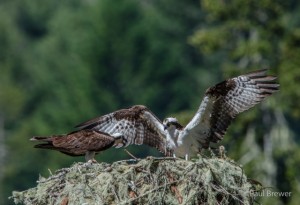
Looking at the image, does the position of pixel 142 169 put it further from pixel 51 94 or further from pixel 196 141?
pixel 51 94

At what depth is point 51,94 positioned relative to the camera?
64.2 m

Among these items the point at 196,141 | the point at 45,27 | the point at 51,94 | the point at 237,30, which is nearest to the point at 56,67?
the point at 51,94

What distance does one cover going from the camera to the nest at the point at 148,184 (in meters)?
13.1

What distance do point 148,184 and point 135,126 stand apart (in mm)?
3367

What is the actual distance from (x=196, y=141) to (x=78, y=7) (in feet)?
197

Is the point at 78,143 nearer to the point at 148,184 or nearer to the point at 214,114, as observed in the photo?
the point at 214,114

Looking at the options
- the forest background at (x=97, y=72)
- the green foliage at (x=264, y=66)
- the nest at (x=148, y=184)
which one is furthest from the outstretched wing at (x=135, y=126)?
the forest background at (x=97, y=72)

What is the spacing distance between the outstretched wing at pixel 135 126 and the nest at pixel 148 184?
107 inches

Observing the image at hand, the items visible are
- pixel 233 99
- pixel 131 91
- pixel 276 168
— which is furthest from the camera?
pixel 131 91

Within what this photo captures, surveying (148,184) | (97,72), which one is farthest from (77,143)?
(97,72)

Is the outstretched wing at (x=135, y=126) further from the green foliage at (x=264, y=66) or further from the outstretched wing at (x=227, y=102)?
the green foliage at (x=264, y=66)

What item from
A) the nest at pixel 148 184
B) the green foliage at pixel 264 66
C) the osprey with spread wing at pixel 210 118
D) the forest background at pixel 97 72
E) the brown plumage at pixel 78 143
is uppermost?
the forest background at pixel 97 72

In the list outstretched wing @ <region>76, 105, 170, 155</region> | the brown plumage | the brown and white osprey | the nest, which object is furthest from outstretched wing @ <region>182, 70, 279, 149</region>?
the nest

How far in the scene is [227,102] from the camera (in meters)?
16.1
